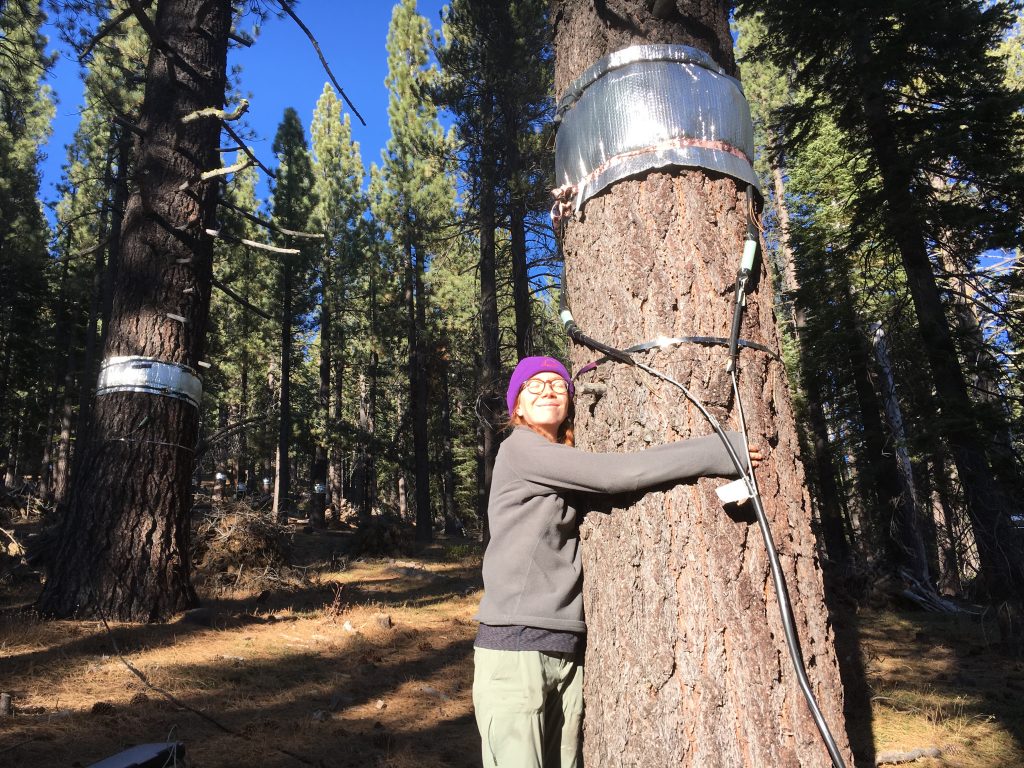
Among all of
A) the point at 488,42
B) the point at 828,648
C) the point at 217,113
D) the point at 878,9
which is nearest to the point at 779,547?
the point at 828,648

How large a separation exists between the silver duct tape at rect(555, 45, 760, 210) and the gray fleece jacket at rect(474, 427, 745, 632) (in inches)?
33.2

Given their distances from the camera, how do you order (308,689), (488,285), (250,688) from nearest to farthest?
(250,688) < (308,689) < (488,285)

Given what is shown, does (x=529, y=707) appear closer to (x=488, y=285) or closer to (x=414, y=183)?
(x=488, y=285)

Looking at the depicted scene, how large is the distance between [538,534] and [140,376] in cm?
505

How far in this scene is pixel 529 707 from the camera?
75.0 inches

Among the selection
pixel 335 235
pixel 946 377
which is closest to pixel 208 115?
pixel 946 377

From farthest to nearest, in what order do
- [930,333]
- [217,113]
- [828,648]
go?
1. [930,333]
2. [217,113]
3. [828,648]

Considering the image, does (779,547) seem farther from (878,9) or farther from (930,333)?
(878,9)

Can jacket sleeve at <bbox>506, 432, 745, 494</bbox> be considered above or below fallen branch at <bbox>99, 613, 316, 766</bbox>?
above

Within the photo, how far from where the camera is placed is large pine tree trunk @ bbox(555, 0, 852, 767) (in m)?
1.54

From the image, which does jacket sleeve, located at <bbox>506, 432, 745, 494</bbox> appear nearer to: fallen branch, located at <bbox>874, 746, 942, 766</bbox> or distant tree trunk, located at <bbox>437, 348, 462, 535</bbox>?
fallen branch, located at <bbox>874, 746, 942, 766</bbox>

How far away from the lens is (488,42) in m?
14.4

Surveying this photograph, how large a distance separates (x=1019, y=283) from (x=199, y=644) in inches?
355

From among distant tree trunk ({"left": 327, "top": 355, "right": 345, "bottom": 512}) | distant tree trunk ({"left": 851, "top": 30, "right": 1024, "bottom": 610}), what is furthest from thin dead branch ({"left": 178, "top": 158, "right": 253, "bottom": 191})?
distant tree trunk ({"left": 327, "top": 355, "right": 345, "bottom": 512})
